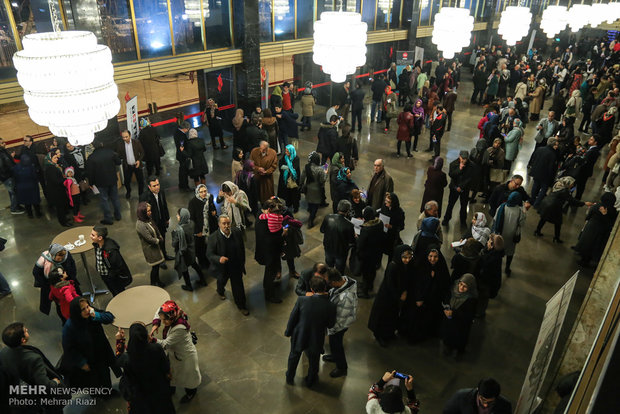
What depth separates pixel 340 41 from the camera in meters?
6.30

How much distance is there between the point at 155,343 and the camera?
13.1 ft

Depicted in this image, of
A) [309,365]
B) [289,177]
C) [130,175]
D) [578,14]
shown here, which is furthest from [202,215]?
[578,14]

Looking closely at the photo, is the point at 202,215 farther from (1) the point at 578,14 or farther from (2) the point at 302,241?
(1) the point at 578,14

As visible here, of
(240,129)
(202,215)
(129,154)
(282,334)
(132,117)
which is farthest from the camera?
(240,129)

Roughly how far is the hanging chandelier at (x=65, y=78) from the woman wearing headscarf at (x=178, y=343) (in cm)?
184

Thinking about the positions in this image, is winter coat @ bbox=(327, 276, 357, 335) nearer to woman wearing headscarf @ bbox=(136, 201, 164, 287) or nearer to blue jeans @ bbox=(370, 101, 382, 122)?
woman wearing headscarf @ bbox=(136, 201, 164, 287)

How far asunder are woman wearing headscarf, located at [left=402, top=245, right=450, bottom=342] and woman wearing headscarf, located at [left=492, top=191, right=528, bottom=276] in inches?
72.4

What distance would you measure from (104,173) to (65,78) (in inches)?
194

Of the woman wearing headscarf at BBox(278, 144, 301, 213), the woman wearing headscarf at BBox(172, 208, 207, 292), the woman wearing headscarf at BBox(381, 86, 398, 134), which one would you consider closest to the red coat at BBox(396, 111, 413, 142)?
the woman wearing headscarf at BBox(381, 86, 398, 134)

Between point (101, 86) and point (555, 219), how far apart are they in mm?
7451

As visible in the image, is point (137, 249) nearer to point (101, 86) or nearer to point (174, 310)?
point (174, 310)

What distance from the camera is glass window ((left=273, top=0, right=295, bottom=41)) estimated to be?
508 inches

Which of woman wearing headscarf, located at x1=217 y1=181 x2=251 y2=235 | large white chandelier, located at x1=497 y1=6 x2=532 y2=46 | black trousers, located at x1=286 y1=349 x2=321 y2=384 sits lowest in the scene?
black trousers, located at x1=286 y1=349 x2=321 y2=384

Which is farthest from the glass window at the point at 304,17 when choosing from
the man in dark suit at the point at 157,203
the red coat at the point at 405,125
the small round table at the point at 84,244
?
the small round table at the point at 84,244
